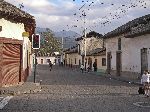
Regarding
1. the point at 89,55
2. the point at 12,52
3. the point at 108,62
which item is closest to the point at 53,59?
the point at 89,55

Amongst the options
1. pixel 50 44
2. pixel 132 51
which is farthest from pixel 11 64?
pixel 50 44

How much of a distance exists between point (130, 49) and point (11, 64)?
17.4 meters

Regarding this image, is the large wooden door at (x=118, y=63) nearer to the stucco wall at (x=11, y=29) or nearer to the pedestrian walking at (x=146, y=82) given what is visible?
the stucco wall at (x=11, y=29)

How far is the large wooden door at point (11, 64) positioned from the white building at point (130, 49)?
1113 centimetres

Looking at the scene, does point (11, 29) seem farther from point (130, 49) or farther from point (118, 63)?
point (118, 63)

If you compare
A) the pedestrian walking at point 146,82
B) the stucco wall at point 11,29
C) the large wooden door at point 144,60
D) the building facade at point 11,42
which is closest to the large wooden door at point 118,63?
the large wooden door at point 144,60

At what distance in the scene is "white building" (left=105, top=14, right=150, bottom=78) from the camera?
32.6 metres

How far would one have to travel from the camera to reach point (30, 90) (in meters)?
20.3

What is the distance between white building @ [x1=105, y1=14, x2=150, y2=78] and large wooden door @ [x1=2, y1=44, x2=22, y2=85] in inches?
438

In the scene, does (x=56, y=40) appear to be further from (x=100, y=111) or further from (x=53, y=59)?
(x=100, y=111)

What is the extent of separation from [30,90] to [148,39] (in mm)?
14598

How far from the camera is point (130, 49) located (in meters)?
37.3

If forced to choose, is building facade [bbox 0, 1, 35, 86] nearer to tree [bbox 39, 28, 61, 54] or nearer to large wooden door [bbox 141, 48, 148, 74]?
large wooden door [bbox 141, 48, 148, 74]

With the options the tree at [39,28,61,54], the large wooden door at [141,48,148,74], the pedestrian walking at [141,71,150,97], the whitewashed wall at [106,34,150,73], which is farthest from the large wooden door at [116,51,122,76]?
the tree at [39,28,61,54]
